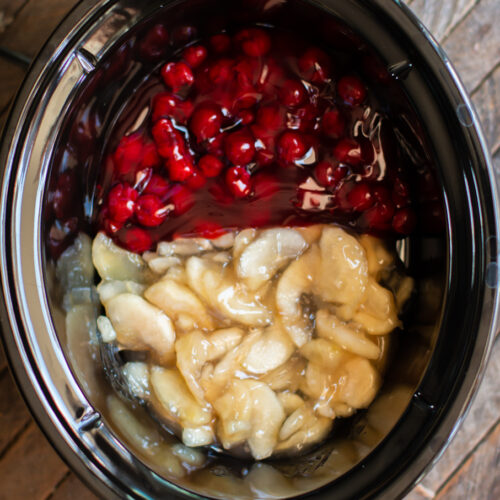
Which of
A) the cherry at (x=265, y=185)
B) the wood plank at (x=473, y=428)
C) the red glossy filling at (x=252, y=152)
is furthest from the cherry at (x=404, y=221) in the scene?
the wood plank at (x=473, y=428)

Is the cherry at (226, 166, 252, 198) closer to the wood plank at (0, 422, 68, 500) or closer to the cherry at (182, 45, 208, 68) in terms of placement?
the cherry at (182, 45, 208, 68)

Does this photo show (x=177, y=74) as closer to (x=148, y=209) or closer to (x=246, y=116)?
(x=246, y=116)

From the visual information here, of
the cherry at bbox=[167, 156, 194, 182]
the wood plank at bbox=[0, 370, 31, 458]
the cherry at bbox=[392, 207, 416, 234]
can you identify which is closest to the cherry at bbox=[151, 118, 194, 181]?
the cherry at bbox=[167, 156, 194, 182]

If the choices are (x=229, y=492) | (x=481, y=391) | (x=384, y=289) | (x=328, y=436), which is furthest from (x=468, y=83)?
(x=229, y=492)

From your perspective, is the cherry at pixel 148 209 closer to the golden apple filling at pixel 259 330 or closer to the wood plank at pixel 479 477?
the golden apple filling at pixel 259 330

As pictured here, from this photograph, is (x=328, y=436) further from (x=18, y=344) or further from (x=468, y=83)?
(x=468, y=83)

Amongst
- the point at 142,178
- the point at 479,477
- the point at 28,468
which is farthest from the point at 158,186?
the point at 479,477
